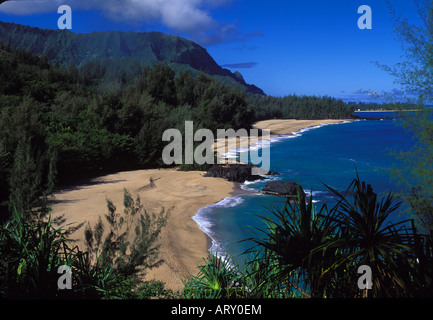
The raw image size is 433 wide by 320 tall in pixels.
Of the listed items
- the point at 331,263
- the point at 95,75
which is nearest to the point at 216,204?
the point at 331,263

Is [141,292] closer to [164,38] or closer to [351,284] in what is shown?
[351,284]

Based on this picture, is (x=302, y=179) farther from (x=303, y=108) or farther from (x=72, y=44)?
(x=72, y=44)

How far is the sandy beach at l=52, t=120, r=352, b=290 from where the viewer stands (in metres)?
7.85

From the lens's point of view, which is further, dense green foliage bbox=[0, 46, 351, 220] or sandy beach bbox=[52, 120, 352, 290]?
dense green foliage bbox=[0, 46, 351, 220]

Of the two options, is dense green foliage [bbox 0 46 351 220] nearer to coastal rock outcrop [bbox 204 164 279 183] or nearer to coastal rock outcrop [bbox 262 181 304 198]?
coastal rock outcrop [bbox 204 164 279 183]

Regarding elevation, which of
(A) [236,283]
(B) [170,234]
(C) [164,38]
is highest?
(C) [164,38]

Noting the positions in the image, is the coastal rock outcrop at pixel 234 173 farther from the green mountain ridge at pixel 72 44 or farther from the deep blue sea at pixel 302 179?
the green mountain ridge at pixel 72 44

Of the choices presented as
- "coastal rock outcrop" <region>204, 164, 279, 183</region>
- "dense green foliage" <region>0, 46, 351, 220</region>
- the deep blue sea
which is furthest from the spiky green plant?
"coastal rock outcrop" <region>204, 164, 279, 183</region>

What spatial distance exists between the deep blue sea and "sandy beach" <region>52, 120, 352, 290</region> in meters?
0.60

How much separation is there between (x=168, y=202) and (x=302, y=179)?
9.05m

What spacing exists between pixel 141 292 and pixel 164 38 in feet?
624

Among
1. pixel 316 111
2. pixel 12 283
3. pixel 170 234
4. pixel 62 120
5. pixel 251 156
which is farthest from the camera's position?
pixel 316 111

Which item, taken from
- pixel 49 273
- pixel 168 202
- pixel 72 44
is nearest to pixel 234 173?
pixel 168 202
